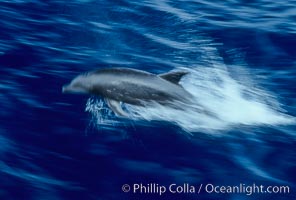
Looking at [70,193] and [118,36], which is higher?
[118,36]

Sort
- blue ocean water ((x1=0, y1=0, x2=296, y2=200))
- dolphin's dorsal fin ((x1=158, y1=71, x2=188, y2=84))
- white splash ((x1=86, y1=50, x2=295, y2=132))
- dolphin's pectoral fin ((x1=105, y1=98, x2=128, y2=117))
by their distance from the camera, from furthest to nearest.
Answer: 1. dolphin's dorsal fin ((x1=158, y1=71, x2=188, y2=84))
2. white splash ((x1=86, y1=50, x2=295, y2=132))
3. dolphin's pectoral fin ((x1=105, y1=98, x2=128, y2=117))
4. blue ocean water ((x1=0, y1=0, x2=296, y2=200))

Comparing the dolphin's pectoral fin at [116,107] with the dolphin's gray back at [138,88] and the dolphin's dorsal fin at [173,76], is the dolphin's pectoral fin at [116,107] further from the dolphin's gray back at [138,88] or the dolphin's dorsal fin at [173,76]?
the dolphin's dorsal fin at [173,76]

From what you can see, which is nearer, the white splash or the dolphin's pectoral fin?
the dolphin's pectoral fin

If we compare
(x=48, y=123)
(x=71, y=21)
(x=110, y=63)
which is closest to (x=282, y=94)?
(x=110, y=63)

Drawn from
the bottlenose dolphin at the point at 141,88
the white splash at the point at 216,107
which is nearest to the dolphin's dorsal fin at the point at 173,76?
the bottlenose dolphin at the point at 141,88

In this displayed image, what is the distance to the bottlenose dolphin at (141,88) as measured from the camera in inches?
440

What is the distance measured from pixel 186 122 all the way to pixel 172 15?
6412 mm

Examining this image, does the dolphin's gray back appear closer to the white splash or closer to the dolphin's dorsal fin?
the dolphin's dorsal fin

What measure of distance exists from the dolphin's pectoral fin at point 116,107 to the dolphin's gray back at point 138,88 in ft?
0.35

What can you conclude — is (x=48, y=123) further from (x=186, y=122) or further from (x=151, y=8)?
(x=151, y=8)

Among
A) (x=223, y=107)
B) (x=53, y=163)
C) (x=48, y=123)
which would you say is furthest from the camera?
(x=223, y=107)

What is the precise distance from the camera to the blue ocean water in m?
9.53

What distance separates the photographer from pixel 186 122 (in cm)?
1100

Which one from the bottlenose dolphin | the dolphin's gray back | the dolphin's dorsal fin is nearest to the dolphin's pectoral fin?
the bottlenose dolphin
